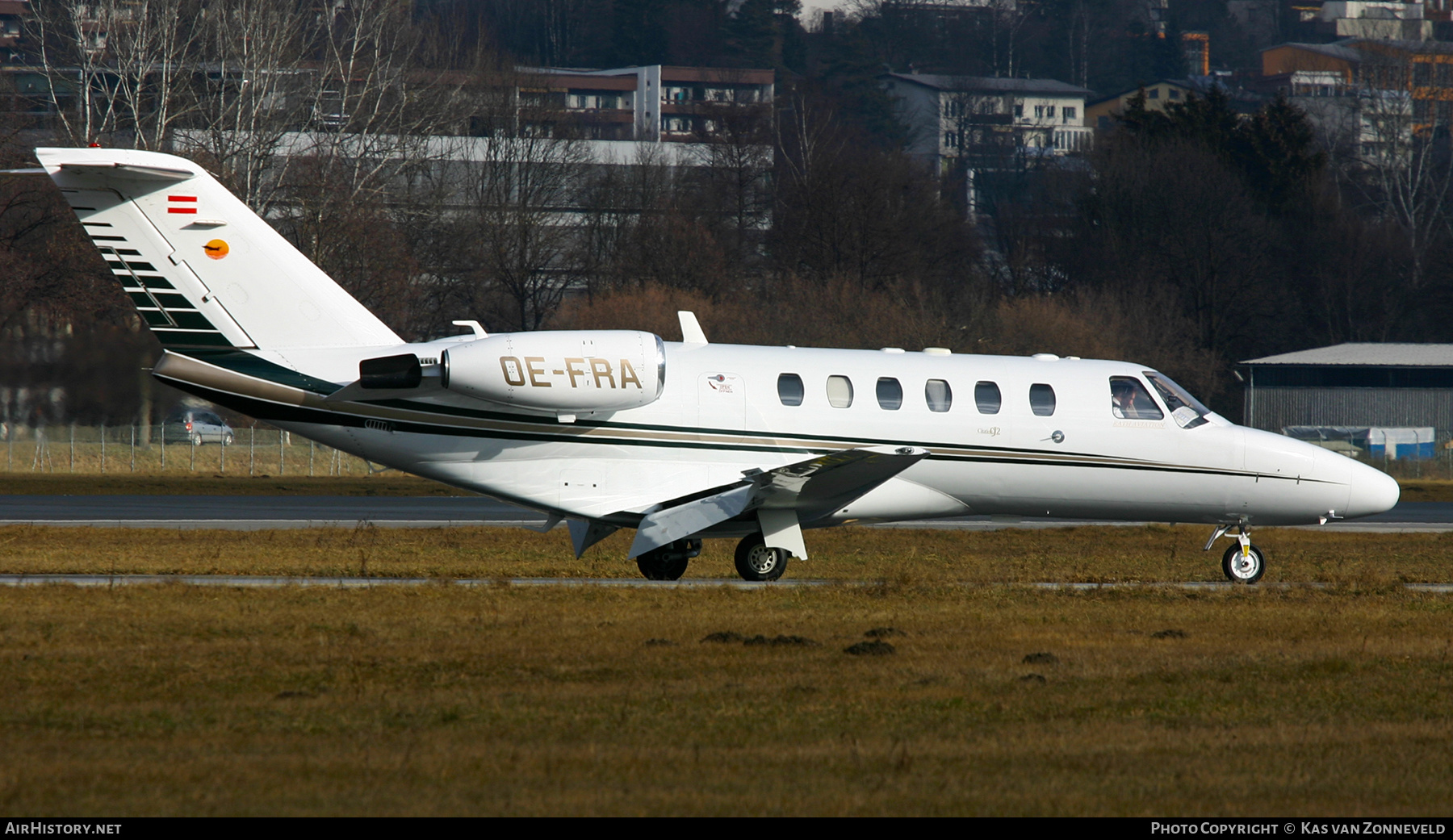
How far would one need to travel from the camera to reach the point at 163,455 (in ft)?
149

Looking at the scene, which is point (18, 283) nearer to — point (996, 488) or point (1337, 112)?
point (996, 488)

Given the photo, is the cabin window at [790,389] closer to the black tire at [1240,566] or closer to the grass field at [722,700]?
the grass field at [722,700]

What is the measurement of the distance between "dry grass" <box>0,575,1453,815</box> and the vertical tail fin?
10.8 feet

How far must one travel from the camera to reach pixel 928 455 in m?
18.8

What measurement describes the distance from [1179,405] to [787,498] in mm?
5662

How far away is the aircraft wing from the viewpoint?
17.5 metres

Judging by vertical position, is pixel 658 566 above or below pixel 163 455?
above

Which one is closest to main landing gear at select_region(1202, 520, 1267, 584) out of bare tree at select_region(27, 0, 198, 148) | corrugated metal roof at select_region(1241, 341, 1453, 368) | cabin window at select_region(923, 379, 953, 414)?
cabin window at select_region(923, 379, 953, 414)

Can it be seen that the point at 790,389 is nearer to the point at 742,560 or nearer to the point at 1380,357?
the point at 742,560

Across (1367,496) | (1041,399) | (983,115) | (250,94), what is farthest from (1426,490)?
Answer: (983,115)

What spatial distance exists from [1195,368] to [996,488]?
52585 mm

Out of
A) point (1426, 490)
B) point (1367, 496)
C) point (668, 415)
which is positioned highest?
point (668, 415)

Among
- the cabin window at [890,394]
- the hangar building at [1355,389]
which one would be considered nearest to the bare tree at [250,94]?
the cabin window at [890,394]

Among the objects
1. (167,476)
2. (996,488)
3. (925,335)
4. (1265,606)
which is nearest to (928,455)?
(996,488)
